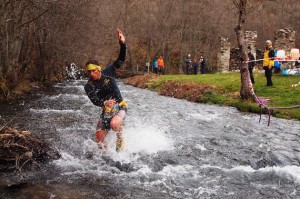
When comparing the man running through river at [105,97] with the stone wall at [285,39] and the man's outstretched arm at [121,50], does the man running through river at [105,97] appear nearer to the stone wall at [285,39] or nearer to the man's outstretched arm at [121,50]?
the man's outstretched arm at [121,50]

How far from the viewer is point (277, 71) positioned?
25516 millimetres

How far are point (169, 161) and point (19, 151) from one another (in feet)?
10.9

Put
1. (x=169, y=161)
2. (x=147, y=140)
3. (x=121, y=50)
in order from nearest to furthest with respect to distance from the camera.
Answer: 1. (x=169, y=161)
2. (x=121, y=50)
3. (x=147, y=140)

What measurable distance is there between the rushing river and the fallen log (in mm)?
287

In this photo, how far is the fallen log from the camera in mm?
7500

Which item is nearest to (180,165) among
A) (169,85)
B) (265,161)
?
(265,161)

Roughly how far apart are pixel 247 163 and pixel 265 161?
0.49m

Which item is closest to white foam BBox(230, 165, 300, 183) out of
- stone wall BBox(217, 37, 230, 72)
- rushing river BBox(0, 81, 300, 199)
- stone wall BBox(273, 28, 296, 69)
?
rushing river BBox(0, 81, 300, 199)

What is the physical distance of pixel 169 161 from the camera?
8.79m

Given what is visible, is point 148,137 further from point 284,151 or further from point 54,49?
point 54,49

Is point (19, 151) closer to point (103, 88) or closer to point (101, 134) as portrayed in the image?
point (101, 134)

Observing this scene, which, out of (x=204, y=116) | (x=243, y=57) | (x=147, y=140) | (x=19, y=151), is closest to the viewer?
(x=19, y=151)

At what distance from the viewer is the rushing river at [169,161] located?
22.4 feet

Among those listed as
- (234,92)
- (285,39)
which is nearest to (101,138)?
(234,92)
